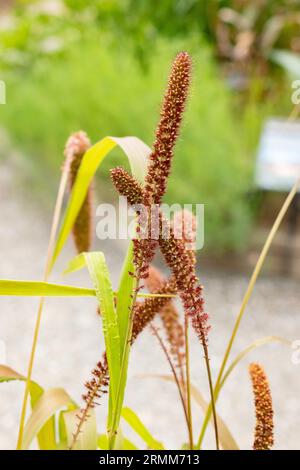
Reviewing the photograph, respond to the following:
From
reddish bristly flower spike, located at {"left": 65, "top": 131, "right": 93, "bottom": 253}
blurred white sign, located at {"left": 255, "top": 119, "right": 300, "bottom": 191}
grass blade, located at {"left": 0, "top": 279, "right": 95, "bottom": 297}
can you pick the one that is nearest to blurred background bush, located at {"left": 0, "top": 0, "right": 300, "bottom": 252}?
blurred white sign, located at {"left": 255, "top": 119, "right": 300, "bottom": 191}

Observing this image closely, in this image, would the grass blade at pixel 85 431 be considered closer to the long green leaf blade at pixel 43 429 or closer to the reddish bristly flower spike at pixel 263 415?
the long green leaf blade at pixel 43 429

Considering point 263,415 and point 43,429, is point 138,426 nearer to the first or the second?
point 43,429

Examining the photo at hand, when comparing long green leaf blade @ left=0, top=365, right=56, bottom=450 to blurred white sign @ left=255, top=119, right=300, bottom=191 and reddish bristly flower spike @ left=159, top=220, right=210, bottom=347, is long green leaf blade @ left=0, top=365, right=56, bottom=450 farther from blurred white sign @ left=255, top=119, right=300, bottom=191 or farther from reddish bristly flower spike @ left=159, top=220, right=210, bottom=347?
blurred white sign @ left=255, top=119, right=300, bottom=191

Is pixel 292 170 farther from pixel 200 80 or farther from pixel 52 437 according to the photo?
pixel 52 437

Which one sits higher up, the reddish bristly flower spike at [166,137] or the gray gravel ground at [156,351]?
the gray gravel ground at [156,351]

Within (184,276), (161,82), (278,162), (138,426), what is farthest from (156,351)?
(184,276)

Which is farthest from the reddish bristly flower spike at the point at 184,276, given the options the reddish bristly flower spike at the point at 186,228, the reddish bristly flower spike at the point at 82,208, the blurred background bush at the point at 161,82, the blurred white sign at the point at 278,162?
the blurred white sign at the point at 278,162
